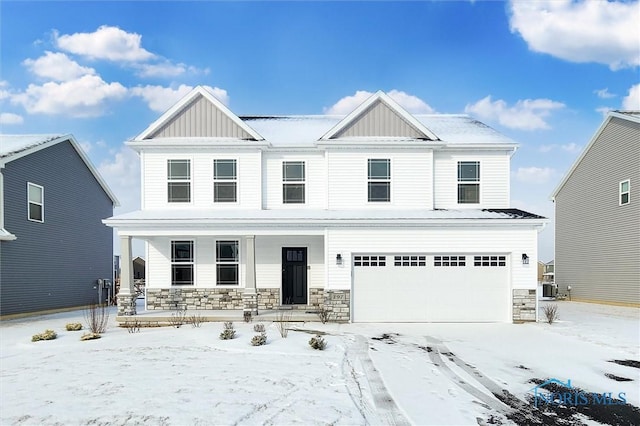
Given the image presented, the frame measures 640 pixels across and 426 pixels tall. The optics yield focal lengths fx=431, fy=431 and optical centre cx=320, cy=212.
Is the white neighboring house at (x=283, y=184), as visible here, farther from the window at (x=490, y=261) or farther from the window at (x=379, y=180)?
the window at (x=490, y=261)

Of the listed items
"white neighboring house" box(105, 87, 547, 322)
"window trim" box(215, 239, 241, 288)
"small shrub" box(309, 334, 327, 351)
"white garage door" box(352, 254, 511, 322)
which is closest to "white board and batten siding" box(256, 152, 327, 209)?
"white neighboring house" box(105, 87, 547, 322)

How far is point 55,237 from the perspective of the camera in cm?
1823

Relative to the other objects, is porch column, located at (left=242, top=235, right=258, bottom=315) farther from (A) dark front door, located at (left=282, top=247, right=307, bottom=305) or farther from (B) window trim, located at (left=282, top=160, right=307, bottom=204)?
(B) window trim, located at (left=282, top=160, right=307, bottom=204)

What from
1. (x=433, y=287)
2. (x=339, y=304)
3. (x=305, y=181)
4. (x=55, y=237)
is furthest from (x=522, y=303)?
(x=55, y=237)

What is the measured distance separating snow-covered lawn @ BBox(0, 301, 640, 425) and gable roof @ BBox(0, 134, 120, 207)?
269 inches

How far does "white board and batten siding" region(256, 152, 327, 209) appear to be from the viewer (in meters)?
15.4

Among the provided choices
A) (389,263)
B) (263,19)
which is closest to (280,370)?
(389,263)

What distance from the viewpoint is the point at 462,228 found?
13.7 meters

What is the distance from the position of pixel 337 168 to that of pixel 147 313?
317 inches

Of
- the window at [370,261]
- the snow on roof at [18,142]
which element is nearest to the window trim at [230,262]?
the window at [370,261]

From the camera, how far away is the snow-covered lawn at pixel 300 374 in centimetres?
568

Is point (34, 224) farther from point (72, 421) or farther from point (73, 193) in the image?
point (72, 421)

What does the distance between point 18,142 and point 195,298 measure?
1011 centimetres

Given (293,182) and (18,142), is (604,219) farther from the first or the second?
(18,142)
